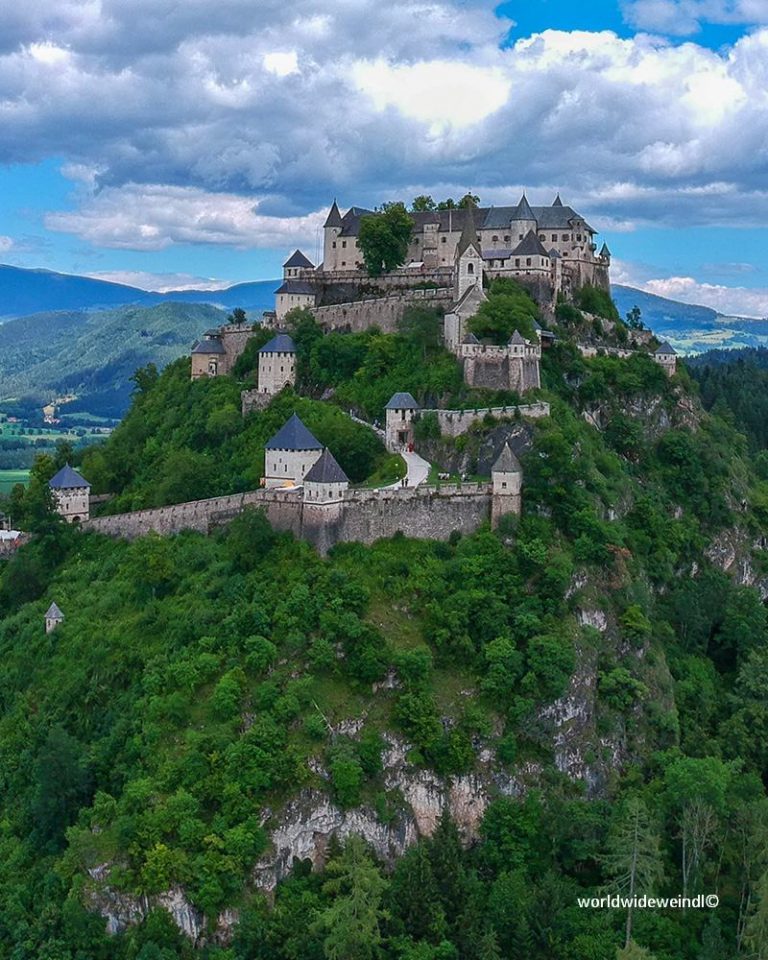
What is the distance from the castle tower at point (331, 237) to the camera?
92500 millimetres

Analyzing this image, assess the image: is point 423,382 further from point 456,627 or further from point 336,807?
point 336,807

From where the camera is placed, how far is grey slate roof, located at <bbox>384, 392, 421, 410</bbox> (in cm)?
7069

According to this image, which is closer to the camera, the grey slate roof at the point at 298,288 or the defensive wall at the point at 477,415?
the defensive wall at the point at 477,415

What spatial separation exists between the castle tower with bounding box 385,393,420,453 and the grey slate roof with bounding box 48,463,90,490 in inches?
958

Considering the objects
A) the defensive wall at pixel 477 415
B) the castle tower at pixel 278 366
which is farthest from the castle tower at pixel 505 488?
the castle tower at pixel 278 366

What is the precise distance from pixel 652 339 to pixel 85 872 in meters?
62.3

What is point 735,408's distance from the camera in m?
127

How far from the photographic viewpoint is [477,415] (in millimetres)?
69062

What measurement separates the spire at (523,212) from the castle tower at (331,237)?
47.6 feet

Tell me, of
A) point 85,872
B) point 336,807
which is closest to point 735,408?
point 336,807

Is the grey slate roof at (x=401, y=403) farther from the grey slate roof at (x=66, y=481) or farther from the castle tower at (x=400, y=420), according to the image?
the grey slate roof at (x=66, y=481)

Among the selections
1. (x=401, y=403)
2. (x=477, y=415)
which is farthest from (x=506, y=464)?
(x=401, y=403)

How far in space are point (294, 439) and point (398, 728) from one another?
20.6 m

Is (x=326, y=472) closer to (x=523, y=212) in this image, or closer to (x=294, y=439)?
(x=294, y=439)
